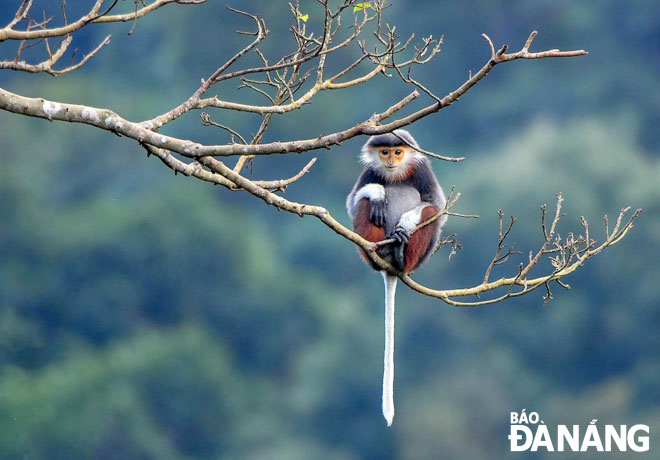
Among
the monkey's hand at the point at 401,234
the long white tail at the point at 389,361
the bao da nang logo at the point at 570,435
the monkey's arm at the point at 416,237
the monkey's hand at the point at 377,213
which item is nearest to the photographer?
the long white tail at the point at 389,361

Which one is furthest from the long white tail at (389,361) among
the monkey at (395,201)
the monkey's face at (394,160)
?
the monkey's face at (394,160)

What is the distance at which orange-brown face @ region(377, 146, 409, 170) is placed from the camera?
5.44 metres

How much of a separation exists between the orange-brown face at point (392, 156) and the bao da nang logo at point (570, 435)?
14.3 metres

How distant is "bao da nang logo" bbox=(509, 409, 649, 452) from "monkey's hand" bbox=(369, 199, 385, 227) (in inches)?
567

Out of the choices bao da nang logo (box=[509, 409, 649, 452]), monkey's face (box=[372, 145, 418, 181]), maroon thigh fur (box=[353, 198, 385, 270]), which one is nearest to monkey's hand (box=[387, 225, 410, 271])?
maroon thigh fur (box=[353, 198, 385, 270])

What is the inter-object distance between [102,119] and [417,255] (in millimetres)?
2072

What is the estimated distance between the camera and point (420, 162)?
18.1ft

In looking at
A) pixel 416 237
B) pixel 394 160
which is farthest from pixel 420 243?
pixel 394 160

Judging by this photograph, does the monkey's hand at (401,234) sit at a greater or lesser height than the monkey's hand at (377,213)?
lesser

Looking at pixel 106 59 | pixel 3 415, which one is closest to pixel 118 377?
pixel 3 415

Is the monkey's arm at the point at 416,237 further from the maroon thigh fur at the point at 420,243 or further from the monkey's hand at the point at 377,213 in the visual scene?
the monkey's hand at the point at 377,213

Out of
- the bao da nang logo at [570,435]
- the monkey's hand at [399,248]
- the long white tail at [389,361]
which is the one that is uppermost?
the bao da nang logo at [570,435]

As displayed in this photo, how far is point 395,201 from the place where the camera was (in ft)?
17.8

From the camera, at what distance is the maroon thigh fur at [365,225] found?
5.32 m
